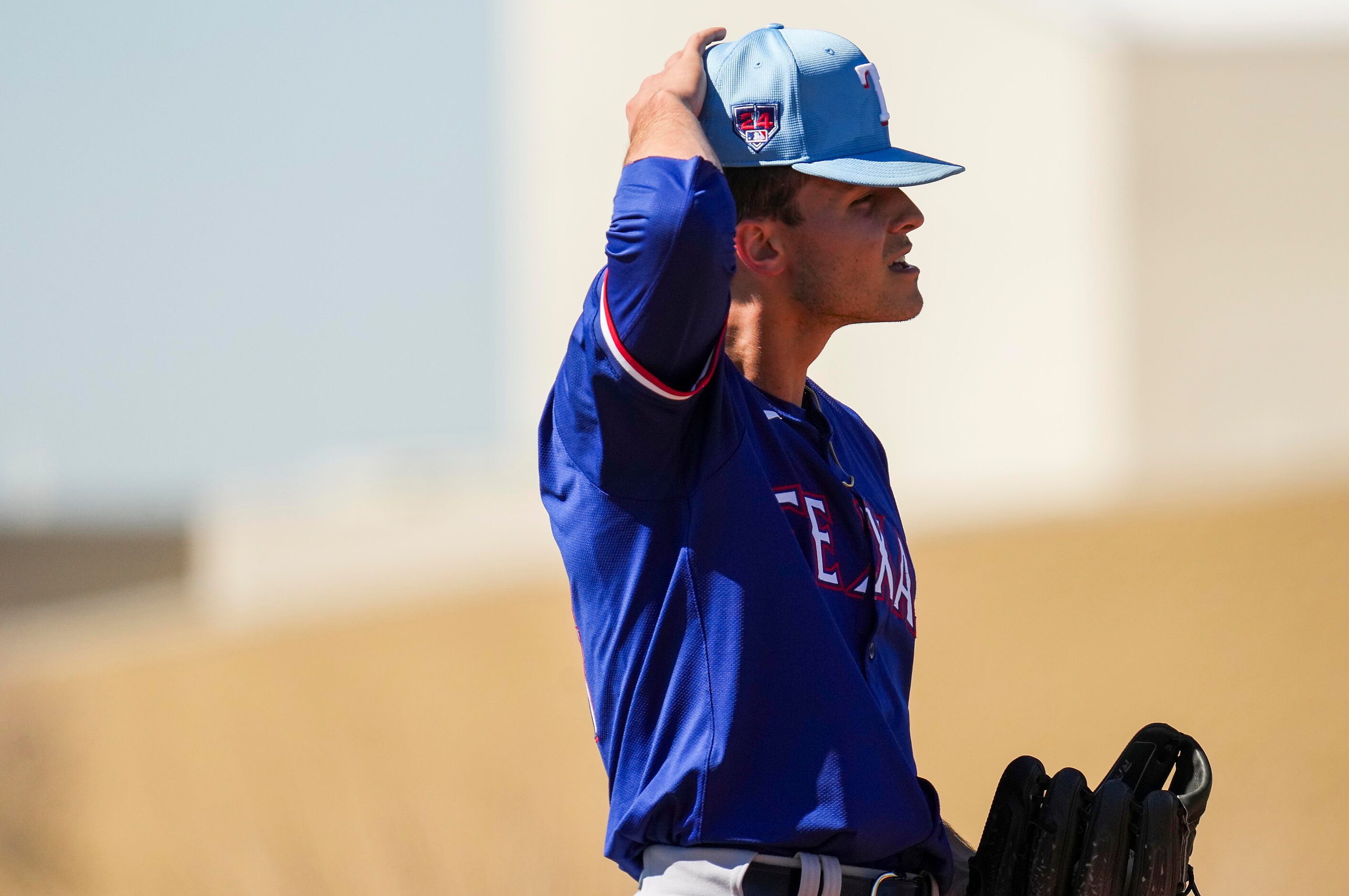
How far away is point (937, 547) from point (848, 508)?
490 cm

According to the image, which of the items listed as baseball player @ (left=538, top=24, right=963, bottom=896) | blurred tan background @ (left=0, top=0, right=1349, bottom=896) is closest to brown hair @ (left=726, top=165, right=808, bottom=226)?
baseball player @ (left=538, top=24, right=963, bottom=896)

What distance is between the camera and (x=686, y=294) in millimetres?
1740

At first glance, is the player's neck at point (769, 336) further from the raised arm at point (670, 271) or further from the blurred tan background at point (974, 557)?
the blurred tan background at point (974, 557)

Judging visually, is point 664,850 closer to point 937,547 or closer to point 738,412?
point 738,412

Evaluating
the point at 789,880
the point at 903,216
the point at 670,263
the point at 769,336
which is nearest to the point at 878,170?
the point at 903,216

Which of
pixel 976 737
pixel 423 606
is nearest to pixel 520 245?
pixel 423 606

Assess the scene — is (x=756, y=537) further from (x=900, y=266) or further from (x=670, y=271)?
(x=900, y=266)

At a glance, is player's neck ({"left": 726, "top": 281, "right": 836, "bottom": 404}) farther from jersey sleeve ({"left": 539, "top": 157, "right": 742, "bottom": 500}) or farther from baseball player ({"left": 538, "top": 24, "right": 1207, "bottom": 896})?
jersey sleeve ({"left": 539, "top": 157, "right": 742, "bottom": 500})

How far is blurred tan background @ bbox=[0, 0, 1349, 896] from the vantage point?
6.38m

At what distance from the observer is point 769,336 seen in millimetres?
2254

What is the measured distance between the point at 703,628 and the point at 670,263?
0.49 metres

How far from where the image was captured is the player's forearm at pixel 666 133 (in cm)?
186

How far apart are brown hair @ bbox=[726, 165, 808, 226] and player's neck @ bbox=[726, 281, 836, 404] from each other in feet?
0.38

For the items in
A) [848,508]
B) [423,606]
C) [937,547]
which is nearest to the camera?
[848,508]
